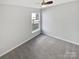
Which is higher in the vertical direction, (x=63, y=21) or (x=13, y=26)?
(x=63, y=21)

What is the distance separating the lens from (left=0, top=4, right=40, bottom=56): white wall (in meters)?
3.20

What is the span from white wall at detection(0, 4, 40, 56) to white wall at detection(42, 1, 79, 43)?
1.57 meters

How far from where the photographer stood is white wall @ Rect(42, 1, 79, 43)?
164 inches

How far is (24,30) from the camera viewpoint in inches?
180

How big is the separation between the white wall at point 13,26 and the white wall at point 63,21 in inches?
61.9

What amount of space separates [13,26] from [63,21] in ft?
9.07

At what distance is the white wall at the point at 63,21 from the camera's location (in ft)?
13.7

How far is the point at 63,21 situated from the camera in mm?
4773

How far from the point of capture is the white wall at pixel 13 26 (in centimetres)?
320

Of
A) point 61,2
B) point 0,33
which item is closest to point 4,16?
point 0,33

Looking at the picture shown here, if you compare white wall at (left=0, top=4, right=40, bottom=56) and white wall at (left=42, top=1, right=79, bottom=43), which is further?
white wall at (left=42, top=1, right=79, bottom=43)

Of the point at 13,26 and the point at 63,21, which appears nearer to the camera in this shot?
the point at 13,26

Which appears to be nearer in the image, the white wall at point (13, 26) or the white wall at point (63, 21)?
the white wall at point (13, 26)

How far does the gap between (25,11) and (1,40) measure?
2.05m
